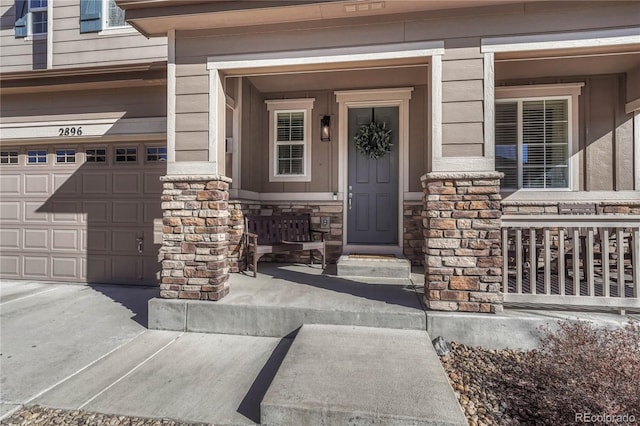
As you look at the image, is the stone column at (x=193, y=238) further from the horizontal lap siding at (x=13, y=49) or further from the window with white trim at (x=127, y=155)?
the horizontal lap siding at (x=13, y=49)

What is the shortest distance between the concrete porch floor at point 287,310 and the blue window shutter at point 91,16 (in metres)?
4.76

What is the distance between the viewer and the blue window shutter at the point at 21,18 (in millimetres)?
5480

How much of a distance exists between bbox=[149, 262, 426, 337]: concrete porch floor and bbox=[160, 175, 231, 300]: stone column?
145mm

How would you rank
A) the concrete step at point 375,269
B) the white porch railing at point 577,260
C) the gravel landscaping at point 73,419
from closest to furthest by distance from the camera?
the gravel landscaping at point 73,419 < the white porch railing at point 577,260 < the concrete step at point 375,269

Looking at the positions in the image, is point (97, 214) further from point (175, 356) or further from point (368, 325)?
point (368, 325)

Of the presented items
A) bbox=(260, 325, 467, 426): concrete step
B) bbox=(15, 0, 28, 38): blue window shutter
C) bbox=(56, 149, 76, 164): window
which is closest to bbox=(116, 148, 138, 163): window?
bbox=(56, 149, 76, 164): window

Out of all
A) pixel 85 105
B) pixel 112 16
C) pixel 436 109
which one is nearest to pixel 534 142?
pixel 436 109

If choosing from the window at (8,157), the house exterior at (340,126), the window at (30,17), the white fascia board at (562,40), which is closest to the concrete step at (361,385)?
the house exterior at (340,126)

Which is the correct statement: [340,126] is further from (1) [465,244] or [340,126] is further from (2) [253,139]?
(1) [465,244]

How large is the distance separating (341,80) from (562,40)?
2.64 meters

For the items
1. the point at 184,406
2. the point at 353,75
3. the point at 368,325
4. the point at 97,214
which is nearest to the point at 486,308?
the point at 368,325

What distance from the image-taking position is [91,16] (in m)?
5.21

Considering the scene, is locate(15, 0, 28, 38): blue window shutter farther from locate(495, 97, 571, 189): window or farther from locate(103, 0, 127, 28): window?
locate(495, 97, 571, 189): window

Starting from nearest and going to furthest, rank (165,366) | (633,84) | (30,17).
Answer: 1. (165,366)
2. (633,84)
3. (30,17)
